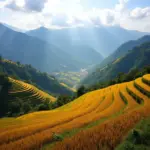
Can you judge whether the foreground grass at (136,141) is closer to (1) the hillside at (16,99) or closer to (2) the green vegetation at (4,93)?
(1) the hillside at (16,99)

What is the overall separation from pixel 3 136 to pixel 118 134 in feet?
27.1

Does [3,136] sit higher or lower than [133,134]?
lower

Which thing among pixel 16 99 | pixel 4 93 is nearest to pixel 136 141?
pixel 16 99

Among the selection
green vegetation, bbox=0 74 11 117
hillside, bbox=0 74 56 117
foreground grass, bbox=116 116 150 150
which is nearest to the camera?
foreground grass, bbox=116 116 150 150

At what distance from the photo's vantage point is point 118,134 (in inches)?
464

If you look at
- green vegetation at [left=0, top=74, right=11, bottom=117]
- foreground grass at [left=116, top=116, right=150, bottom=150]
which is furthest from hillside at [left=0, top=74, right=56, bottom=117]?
foreground grass at [left=116, top=116, right=150, bottom=150]

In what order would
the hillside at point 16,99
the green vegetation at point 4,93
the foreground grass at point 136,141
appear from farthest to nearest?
the green vegetation at point 4,93
the hillside at point 16,99
the foreground grass at point 136,141

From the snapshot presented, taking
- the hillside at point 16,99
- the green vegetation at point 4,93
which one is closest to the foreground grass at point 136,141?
the hillside at point 16,99

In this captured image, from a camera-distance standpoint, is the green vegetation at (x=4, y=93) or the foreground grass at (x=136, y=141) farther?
the green vegetation at (x=4, y=93)

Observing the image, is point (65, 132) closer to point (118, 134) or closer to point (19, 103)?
point (118, 134)

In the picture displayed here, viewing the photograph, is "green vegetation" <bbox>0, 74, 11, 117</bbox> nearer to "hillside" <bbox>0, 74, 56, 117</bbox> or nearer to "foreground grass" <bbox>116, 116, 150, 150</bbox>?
"hillside" <bbox>0, 74, 56, 117</bbox>

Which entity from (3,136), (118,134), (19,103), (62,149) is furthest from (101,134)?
(19,103)

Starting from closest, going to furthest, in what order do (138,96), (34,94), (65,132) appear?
(65,132)
(138,96)
(34,94)

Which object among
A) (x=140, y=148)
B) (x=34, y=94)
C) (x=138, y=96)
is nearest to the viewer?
(x=140, y=148)
